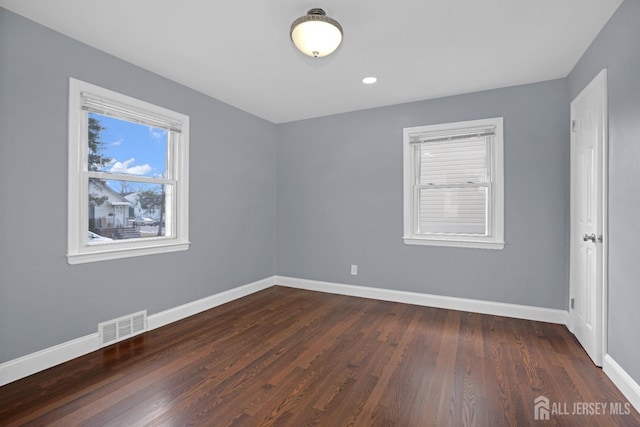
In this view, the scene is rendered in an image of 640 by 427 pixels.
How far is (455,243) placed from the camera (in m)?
3.77

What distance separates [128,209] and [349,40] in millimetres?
2621

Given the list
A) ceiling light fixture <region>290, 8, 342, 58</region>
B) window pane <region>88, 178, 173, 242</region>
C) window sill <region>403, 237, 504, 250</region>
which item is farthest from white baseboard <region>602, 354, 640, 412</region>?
window pane <region>88, 178, 173, 242</region>

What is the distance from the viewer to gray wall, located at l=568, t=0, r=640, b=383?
1931 millimetres

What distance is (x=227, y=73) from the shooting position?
10.5 feet

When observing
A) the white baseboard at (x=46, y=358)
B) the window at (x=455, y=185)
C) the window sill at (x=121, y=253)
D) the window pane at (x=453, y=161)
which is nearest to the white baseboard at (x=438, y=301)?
the window at (x=455, y=185)

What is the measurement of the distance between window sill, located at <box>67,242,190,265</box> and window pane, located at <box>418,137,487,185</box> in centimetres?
312

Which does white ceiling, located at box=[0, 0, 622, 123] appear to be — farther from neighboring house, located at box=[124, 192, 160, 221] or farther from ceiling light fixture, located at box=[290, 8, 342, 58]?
neighboring house, located at box=[124, 192, 160, 221]

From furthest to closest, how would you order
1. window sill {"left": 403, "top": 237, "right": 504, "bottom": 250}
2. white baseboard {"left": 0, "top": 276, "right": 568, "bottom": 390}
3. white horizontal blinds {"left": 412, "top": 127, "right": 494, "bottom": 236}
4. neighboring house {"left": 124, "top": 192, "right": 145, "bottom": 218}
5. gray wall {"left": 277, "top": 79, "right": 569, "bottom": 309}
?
white horizontal blinds {"left": 412, "top": 127, "right": 494, "bottom": 236} < window sill {"left": 403, "top": 237, "right": 504, "bottom": 250} < gray wall {"left": 277, "top": 79, "right": 569, "bottom": 309} < neighboring house {"left": 124, "top": 192, "right": 145, "bottom": 218} < white baseboard {"left": 0, "top": 276, "right": 568, "bottom": 390}

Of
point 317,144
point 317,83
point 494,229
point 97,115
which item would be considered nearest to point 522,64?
point 494,229

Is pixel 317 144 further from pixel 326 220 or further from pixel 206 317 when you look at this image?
pixel 206 317

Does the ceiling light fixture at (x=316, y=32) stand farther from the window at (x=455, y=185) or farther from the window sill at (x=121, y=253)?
the window sill at (x=121, y=253)

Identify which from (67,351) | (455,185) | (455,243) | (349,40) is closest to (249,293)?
(67,351)

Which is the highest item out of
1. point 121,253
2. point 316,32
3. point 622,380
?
point 316,32

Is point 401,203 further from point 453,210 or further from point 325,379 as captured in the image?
point 325,379
